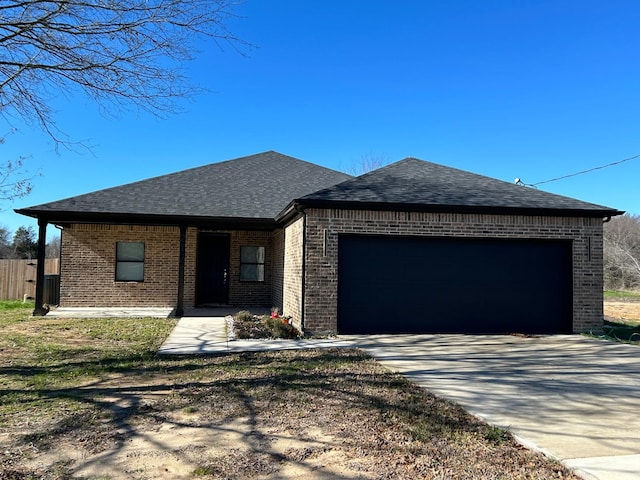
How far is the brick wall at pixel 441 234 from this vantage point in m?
9.77

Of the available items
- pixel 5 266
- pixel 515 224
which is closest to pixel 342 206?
pixel 515 224

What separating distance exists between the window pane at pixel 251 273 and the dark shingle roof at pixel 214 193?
2.13 meters

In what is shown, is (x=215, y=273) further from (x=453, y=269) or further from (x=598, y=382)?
(x=598, y=382)

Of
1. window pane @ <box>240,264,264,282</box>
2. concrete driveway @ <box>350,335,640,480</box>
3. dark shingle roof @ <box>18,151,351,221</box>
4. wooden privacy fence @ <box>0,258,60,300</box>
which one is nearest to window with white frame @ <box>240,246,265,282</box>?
window pane @ <box>240,264,264,282</box>

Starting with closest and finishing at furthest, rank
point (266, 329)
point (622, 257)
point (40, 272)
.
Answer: point (266, 329) → point (40, 272) → point (622, 257)

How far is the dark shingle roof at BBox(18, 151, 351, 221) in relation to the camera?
13.3 meters

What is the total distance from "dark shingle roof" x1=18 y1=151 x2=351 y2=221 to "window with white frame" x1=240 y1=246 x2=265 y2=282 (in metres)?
1.66

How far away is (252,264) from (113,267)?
4233 mm

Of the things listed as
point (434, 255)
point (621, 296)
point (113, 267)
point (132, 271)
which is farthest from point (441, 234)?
point (621, 296)

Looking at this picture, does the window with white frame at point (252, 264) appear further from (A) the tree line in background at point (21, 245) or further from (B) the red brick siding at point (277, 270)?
(A) the tree line in background at point (21, 245)

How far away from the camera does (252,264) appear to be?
15.6m

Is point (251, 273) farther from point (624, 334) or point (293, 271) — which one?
point (624, 334)

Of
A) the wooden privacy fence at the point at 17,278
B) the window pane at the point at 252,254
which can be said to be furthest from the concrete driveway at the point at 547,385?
the wooden privacy fence at the point at 17,278

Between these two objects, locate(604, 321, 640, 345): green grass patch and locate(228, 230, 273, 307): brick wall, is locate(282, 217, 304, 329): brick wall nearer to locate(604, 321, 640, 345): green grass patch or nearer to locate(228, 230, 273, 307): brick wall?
locate(228, 230, 273, 307): brick wall
